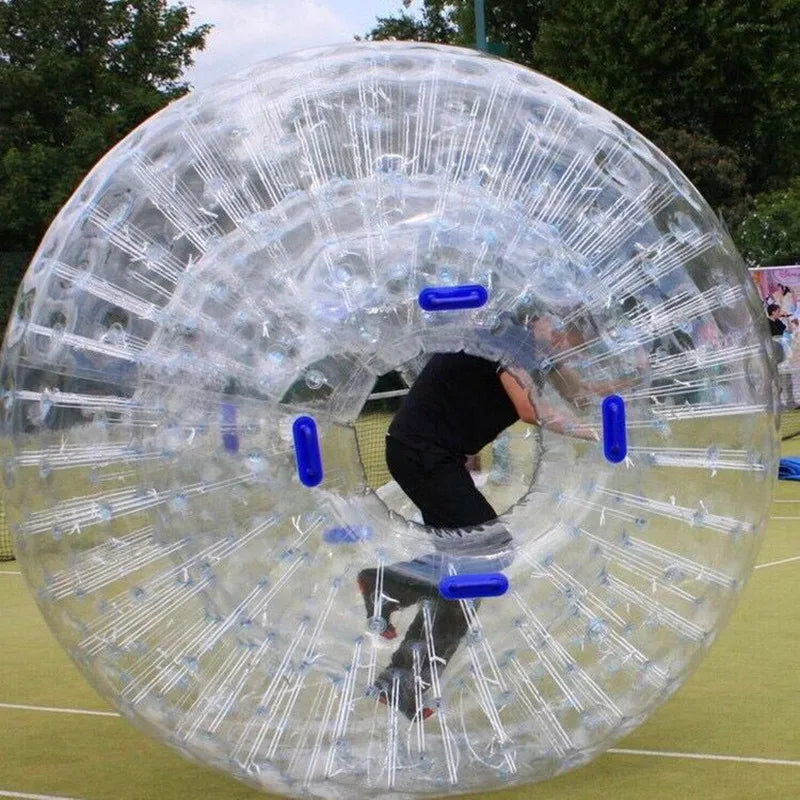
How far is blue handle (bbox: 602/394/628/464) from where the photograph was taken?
459 centimetres

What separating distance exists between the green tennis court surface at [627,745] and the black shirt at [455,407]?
Answer: 1.10 m

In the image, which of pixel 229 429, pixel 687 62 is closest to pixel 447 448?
pixel 229 429

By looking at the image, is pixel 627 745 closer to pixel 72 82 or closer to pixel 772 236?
pixel 772 236

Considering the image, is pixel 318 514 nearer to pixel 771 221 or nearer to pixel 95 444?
pixel 95 444

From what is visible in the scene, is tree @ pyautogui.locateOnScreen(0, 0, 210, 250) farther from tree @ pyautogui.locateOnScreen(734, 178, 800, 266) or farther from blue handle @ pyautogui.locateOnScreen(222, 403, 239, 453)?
blue handle @ pyautogui.locateOnScreen(222, 403, 239, 453)

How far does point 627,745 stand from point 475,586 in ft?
3.97

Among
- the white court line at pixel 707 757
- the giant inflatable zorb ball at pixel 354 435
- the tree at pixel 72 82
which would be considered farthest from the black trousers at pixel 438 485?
the tree at pixel 72 82

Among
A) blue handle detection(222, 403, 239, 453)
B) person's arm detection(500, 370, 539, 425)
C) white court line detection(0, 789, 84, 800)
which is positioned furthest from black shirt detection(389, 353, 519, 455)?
white court line detection(0, 789, 84, 800)

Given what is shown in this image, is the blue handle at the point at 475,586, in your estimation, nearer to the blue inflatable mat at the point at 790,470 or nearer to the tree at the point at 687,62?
the blue inflatable mat at the point at 790,470

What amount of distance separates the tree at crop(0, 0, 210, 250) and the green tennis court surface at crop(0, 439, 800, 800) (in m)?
21.5

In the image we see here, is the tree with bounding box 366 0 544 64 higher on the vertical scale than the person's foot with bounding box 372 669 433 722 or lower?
higher

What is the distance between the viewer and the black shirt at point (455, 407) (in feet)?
16.2

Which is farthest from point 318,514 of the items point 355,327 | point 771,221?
point 771,221

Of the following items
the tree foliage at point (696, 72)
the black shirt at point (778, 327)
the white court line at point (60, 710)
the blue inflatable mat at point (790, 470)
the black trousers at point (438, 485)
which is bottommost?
the white court line at point (60, 710)
